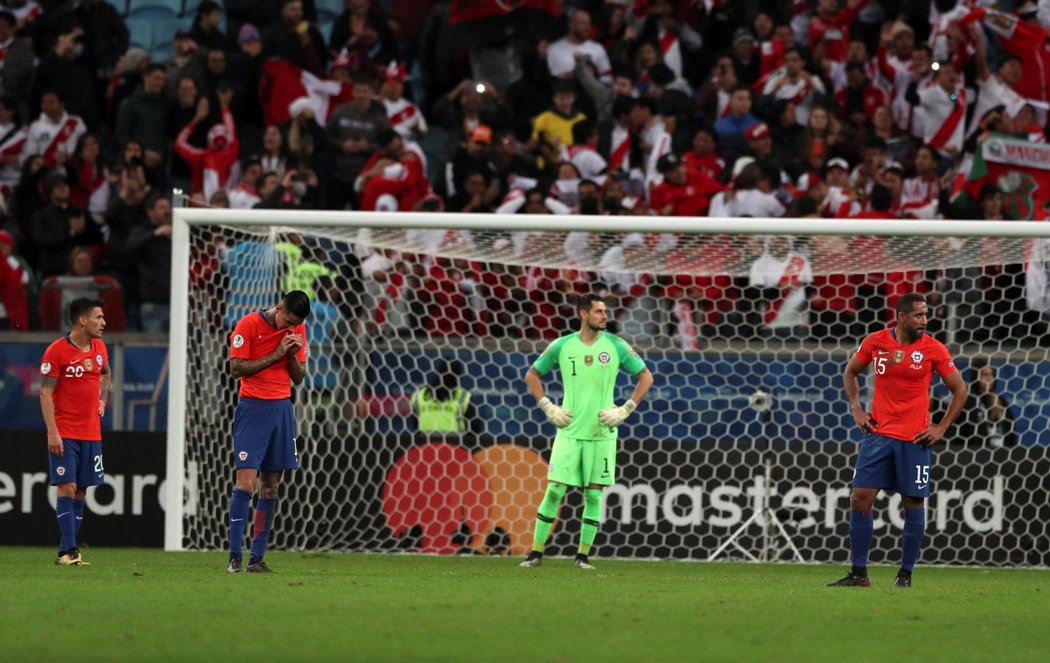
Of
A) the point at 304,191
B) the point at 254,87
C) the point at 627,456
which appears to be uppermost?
the point at 254,87

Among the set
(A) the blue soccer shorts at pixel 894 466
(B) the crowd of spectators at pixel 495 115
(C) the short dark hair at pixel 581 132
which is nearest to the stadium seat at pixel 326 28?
(B) the crowd of spectators at pixel 495 115

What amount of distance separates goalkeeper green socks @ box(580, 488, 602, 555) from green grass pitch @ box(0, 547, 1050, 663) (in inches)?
17.1

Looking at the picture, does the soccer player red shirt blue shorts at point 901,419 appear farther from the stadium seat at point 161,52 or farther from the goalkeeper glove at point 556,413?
the stadium seat at point 161,52

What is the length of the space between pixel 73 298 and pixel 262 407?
182 inches

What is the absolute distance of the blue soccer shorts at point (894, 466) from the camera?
33.5 feet

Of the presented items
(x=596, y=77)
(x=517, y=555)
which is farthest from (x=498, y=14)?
(x=517, y=555)

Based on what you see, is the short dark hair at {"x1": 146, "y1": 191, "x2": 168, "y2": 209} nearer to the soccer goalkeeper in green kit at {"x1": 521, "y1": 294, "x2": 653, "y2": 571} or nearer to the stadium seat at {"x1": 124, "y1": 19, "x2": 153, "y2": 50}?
the stadium seat at {"x1": 124, "y1": 19, "x2": 153, "y2": 50}

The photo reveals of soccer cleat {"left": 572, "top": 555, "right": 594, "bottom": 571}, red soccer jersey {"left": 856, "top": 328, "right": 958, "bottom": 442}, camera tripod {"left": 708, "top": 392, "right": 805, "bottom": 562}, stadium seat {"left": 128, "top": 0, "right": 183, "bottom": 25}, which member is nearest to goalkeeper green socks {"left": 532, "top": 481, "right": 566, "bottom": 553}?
soccer cleat {"left": 572, "top": 555, "right": 594, "bottom": 571}

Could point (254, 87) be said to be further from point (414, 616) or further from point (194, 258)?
point (414, 616)

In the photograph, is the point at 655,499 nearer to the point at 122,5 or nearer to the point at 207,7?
the point at 207,7

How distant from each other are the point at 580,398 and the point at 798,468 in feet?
7.94

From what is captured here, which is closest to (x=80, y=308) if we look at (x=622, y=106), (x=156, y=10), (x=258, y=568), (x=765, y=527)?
(x=258, y=568)

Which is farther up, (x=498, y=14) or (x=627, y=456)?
(x=498, y=14)

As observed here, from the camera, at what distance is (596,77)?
60.1 ft
